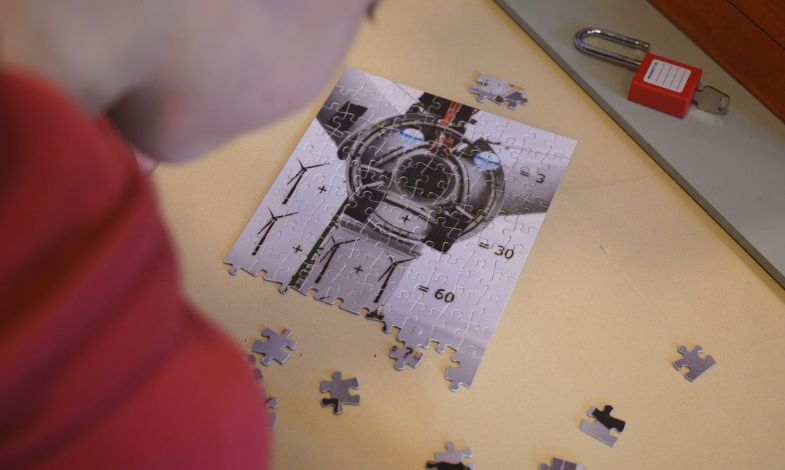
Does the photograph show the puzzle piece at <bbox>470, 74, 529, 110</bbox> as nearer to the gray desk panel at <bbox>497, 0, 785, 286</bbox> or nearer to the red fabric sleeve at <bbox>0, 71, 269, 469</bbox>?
the gray desk panel at <bbox>497, 0, 785, 286</bbox>

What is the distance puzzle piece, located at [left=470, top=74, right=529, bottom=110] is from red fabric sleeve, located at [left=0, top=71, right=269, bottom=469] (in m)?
0.78

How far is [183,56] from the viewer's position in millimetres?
399

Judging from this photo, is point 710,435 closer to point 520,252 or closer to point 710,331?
point 710,331

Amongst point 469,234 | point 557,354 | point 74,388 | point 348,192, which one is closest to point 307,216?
point 348,192

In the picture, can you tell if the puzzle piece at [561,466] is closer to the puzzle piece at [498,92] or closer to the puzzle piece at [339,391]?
the puzzle piece at [339,391]

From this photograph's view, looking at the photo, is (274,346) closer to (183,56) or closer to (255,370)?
(255,370)

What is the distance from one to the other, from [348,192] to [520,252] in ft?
0.71

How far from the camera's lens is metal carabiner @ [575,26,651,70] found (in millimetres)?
1120

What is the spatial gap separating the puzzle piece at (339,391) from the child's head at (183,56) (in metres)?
0.41

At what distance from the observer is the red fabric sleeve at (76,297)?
0.31m

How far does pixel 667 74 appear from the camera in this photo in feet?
3.55

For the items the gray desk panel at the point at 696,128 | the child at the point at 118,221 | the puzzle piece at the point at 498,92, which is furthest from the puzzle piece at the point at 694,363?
the child at the point at 118,221

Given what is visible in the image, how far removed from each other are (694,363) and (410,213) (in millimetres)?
353

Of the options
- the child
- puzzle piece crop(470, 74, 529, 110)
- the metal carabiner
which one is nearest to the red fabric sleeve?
the child
